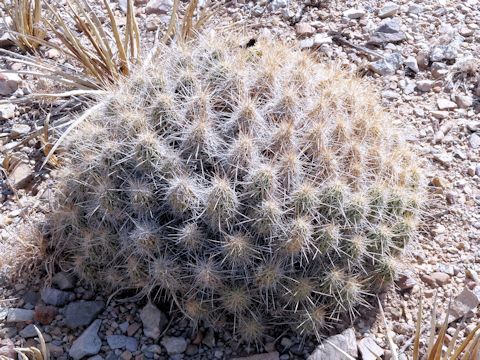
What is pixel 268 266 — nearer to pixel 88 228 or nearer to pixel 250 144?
pixel 250 144

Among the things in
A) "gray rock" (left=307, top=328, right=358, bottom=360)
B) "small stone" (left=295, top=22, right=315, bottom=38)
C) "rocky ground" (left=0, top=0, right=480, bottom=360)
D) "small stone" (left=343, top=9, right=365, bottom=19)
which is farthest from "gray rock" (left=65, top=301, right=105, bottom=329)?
"small stone" (left=343, top=9, right=365, bottom=19)

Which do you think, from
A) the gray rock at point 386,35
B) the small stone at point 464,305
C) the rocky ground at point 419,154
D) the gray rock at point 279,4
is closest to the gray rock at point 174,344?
the rocky ground at point 419,154

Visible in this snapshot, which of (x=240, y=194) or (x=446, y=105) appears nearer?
(x=240, y=194)

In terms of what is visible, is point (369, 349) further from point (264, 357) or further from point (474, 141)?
point (474, 141)

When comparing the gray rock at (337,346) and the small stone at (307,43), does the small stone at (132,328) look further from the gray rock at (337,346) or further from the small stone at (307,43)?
the small stone at (307,43)

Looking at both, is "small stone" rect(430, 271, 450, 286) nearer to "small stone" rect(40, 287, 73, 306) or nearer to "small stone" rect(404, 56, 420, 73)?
"small stone" rect(404, 56, 420, 73)

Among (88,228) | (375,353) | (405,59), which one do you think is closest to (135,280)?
(88,228)

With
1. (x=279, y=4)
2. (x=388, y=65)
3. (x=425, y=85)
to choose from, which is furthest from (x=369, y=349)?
(x=279, y=4)
